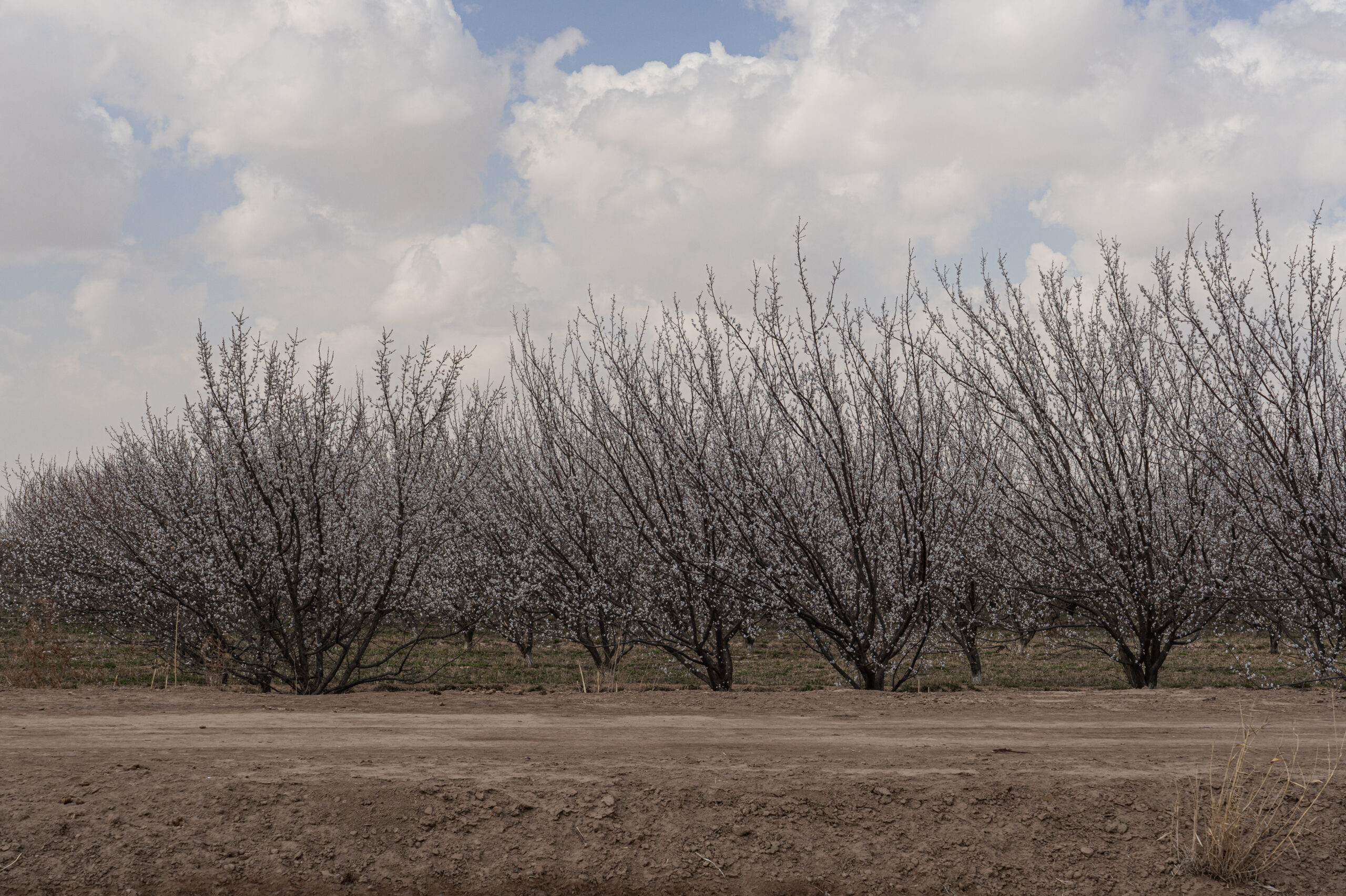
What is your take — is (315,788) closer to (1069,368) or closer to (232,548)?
(232,548)

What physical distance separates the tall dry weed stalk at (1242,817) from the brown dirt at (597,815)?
0.30 ft

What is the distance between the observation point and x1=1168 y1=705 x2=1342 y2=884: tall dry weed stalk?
5066mm

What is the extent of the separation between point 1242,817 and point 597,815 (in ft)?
12.0

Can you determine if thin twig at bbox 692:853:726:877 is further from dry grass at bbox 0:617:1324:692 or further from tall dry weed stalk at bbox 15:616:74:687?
tall dry weed stalk at bbox 15:616:74:687

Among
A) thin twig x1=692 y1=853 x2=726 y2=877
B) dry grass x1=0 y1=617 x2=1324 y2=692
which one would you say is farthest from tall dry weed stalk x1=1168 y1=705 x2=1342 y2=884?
dry grass x1=0 y1=617 x2=1324 y2=692

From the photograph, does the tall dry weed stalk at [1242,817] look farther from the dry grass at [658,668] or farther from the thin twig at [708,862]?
the dry grass at [658,668]

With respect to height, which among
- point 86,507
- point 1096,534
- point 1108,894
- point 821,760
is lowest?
point 1108,894

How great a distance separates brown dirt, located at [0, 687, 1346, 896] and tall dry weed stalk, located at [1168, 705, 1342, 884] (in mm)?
90

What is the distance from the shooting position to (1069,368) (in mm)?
11633

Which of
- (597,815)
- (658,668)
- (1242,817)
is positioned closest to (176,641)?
(658,668)

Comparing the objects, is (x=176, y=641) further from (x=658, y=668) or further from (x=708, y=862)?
(x=708, y=862)

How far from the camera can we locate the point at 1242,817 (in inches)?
210

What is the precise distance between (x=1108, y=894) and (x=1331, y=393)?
7.90 meters

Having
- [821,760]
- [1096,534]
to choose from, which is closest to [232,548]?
[821,760]
